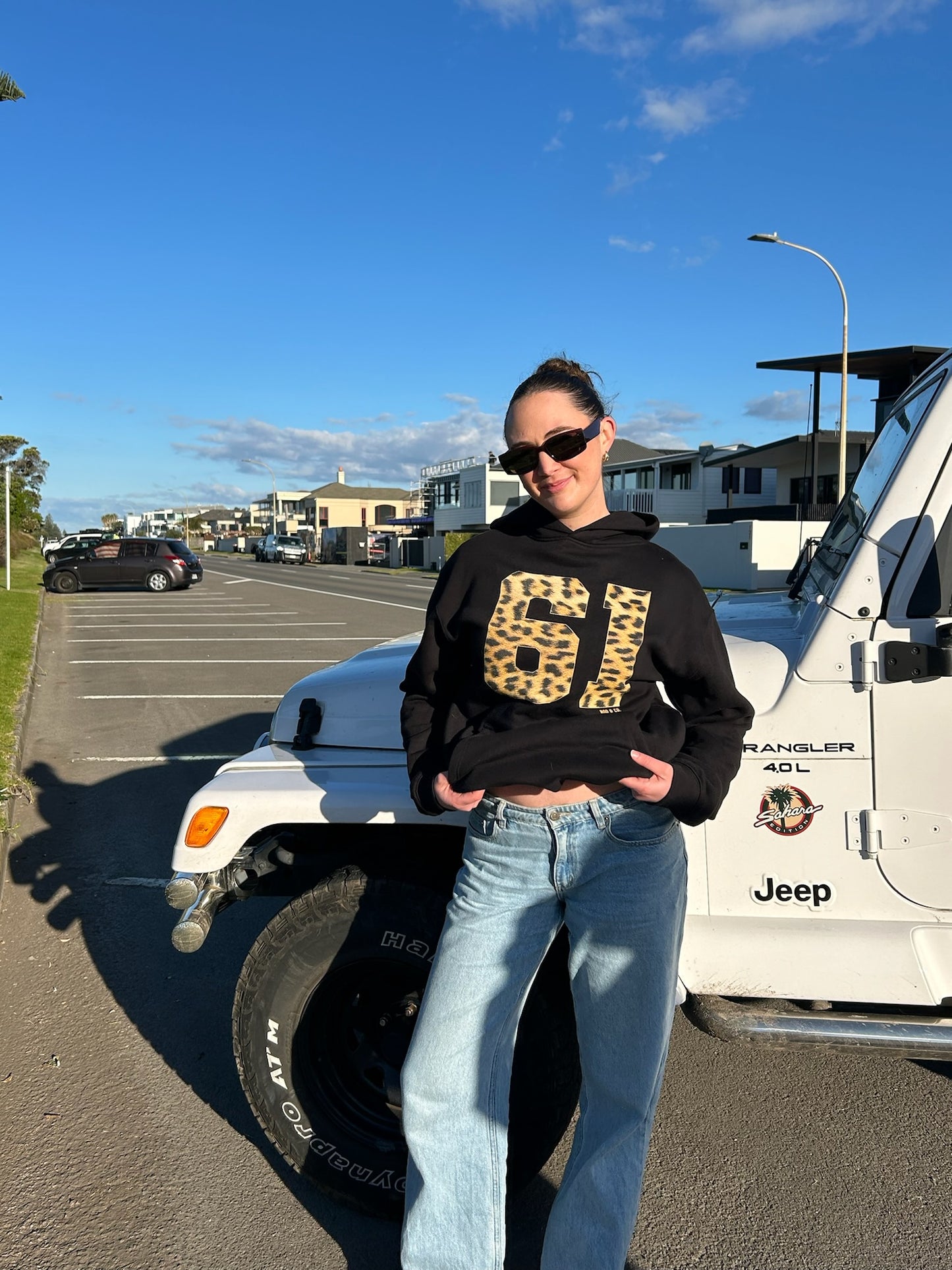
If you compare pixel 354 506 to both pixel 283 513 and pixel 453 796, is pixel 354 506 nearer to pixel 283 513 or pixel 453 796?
pixel 283 513

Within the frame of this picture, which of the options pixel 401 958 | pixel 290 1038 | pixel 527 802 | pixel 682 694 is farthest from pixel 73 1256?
pixel 682 694

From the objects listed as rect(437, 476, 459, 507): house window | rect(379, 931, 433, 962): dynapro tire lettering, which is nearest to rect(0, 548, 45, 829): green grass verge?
rect(379, 931, 433, 962): dynapro tire lettering

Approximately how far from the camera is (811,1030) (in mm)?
2324

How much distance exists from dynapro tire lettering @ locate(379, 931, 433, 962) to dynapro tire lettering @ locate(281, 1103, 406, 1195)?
0.52m

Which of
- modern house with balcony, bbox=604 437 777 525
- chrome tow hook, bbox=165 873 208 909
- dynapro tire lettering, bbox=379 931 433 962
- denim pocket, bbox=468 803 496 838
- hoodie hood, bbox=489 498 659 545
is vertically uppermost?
modern house with balcony, bbox=604 437 777 525

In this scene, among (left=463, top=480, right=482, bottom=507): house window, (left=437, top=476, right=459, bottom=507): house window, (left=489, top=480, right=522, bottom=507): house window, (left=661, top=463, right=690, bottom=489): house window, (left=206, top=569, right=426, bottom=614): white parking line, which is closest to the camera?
(left=206, top=569, right=426, bottom=614): white parking line

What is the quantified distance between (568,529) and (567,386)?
0.96 ft

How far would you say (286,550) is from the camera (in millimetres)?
62938

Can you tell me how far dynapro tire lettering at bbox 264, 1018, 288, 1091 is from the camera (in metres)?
2.49

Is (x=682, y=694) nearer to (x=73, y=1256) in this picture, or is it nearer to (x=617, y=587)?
(x=617, y=587)

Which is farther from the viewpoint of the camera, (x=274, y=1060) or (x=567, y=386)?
(x=274, y=1060)

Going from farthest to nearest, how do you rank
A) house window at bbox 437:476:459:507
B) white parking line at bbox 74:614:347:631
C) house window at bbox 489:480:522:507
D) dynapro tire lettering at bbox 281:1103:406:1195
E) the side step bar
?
1. house window at bbox 437:476:459:507
2. house window at bbox 489:480:522:507
3. white parking line at bbox 74:614:347:631
4. dynapro tire lettering at bbox 281:1103:406:1195
5. the side step bar

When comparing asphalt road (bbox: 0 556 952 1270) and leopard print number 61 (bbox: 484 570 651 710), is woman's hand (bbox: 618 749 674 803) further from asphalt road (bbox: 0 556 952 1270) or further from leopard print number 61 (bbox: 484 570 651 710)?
asphalt road (bbox: 0 556 952 1270)

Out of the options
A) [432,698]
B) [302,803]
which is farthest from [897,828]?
[302,803]
